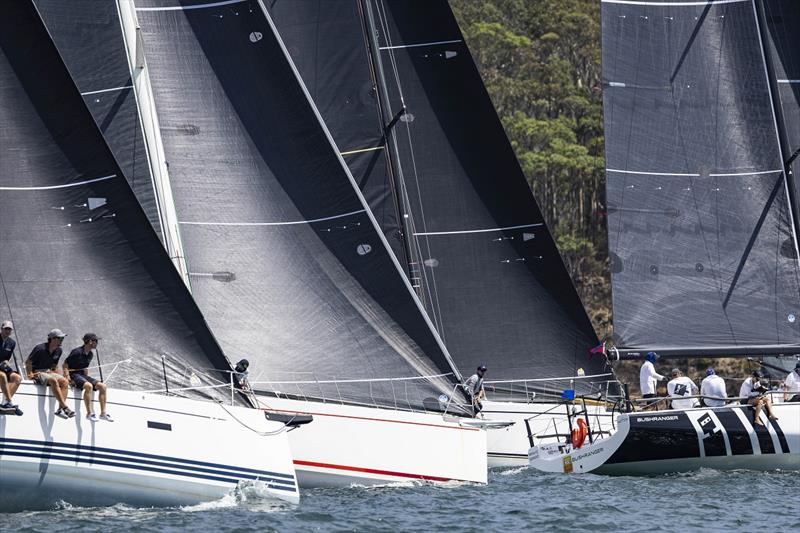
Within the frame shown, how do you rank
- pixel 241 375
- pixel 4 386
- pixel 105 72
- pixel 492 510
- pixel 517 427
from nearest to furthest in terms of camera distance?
pixel 4 386
pixel 492 510
pixel 241 375
pixel 105 72
pixel 517 427

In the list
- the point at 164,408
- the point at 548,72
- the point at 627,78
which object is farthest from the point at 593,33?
the point at 164,408

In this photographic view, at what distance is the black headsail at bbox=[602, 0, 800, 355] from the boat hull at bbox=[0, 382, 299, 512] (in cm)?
919

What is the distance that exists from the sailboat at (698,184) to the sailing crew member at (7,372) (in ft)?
35.7

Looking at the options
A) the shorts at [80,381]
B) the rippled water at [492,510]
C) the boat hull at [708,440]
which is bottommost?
the rippled water at [492,510]

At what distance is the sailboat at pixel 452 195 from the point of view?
2406cm

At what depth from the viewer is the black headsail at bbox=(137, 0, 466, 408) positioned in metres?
18.7

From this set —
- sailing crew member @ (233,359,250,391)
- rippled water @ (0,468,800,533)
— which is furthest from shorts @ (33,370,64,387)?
sailing crew member @ (233,359,250,391)

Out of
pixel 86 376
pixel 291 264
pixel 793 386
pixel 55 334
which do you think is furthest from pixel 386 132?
pixel 55 334

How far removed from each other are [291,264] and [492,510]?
417 centimetres

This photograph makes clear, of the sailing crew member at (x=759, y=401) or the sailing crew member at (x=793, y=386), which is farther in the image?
the sailing crew member at (x=793, y=386)

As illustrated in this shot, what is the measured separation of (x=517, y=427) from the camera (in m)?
23.4

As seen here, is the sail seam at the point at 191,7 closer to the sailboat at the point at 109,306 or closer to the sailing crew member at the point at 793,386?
the sailboat at the point at 109,306

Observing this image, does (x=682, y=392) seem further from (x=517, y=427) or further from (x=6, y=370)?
(x=6, y=370)

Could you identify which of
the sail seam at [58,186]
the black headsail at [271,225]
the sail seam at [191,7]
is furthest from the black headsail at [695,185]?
the sail seam at [58,186]
